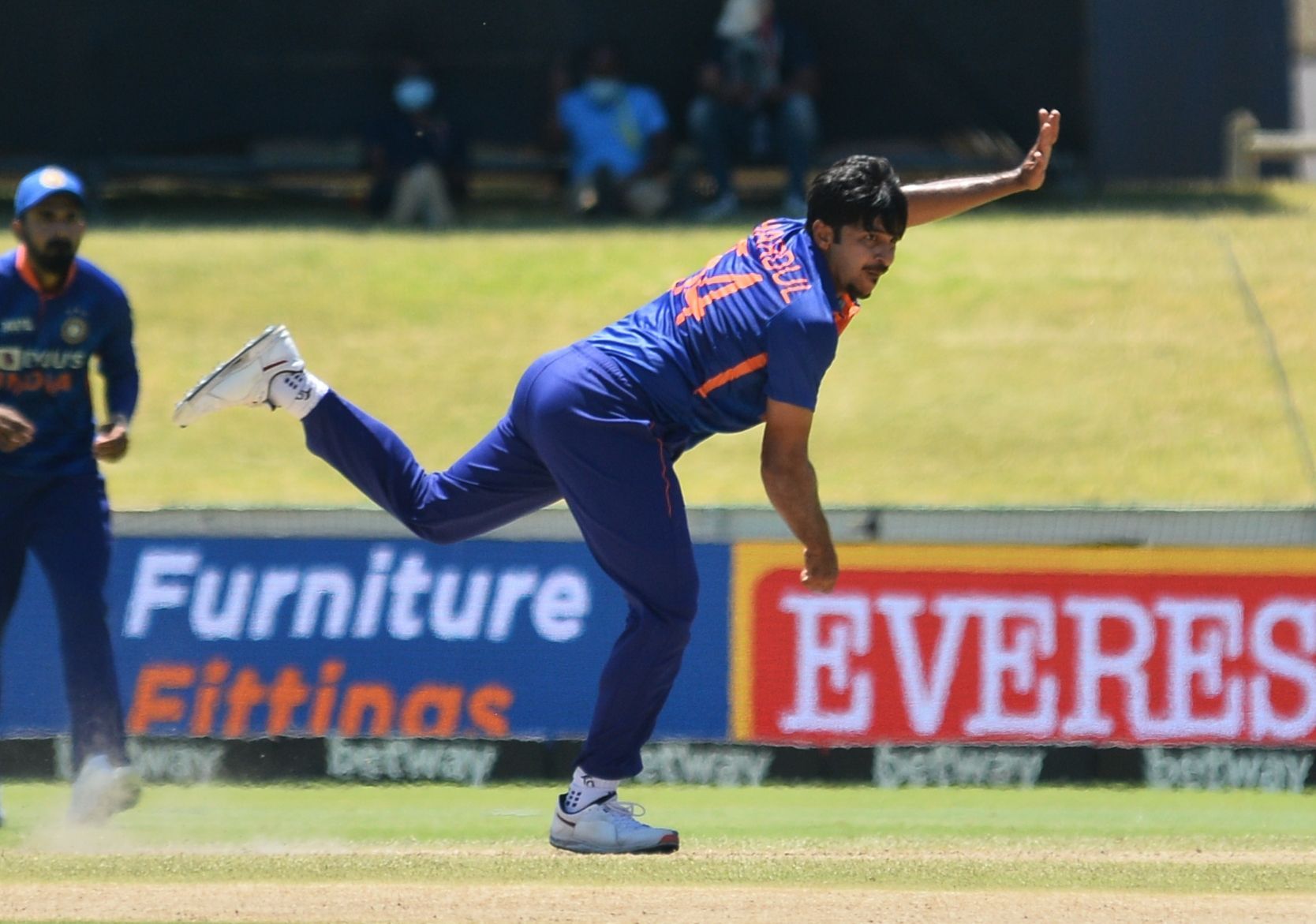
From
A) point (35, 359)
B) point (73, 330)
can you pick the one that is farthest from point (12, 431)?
point (73, 330)

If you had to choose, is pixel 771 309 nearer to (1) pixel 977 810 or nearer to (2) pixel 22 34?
(1) pixel 977 810

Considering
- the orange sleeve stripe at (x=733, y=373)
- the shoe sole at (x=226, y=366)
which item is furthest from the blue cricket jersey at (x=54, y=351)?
the orange sleeve stripe at (x=733, y=373)

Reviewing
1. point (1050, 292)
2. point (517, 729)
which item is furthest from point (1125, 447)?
point (517, 729)

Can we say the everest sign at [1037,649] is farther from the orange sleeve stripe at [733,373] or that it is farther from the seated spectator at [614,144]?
the seated spectator at [614,144]

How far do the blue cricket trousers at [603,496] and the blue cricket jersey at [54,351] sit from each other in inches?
49.7

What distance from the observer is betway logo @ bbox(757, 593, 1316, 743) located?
24.3 feet

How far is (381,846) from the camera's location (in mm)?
6395

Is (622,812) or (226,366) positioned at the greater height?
(226,366)

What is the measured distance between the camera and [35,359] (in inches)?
258

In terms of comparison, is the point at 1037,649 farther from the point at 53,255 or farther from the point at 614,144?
the point at 614,144

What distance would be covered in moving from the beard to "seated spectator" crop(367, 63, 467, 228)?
9448mm

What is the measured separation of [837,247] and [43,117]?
13.2 m

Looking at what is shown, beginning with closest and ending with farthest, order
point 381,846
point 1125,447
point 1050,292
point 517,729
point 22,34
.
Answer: point 381,846 < point 517,729 < point 1125,447 < point 1050,292 < point 22,34

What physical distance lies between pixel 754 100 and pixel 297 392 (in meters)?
10.3
